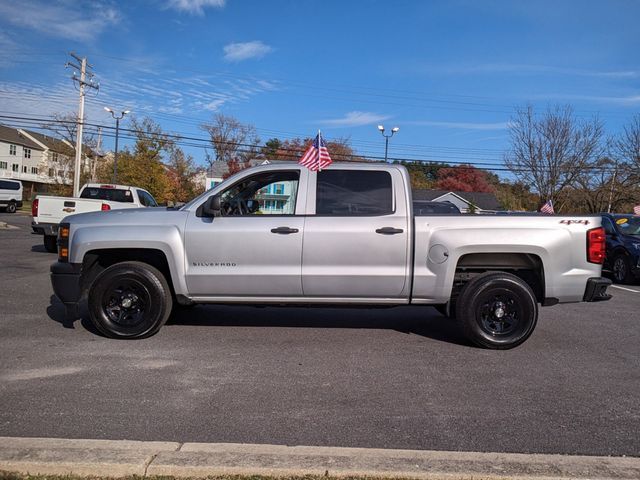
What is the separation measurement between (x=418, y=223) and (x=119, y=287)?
3.33 m

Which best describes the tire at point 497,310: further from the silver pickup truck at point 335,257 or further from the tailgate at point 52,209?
the tailgate at point 52,209

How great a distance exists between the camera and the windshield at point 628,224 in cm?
1374

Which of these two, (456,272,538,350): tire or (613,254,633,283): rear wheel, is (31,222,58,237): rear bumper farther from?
(613,254,633,283): rear wheel

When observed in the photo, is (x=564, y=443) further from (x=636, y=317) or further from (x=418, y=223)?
(x=636, y=317)

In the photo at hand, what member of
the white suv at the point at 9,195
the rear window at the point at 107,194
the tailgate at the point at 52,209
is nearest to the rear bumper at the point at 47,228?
the tailgate at the point at 52,209

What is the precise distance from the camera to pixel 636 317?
822cm

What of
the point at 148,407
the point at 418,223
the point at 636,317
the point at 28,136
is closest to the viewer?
the point at 148,407

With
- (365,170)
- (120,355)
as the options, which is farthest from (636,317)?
(120,355)

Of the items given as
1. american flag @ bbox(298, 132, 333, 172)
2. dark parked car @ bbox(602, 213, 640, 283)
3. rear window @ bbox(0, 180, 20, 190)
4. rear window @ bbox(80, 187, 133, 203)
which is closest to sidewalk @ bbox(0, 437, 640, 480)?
american flag @ bbox(298, 132, 333, 172)

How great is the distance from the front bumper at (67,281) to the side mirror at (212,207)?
1.52 meters

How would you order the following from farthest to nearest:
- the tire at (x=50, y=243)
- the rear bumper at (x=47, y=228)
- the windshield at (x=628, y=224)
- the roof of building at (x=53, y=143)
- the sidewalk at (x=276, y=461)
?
the roof of building at (x=53, y=143)
the tire at (x=50, y=243)
the windshield at (x=628, y=224)
the rear bumper at (x=47, y=228)
the sidewalk at (x=276, y=461)

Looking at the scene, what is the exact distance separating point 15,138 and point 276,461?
282ft

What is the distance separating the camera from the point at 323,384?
4.75 metres

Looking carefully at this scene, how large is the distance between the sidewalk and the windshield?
12.0 m
